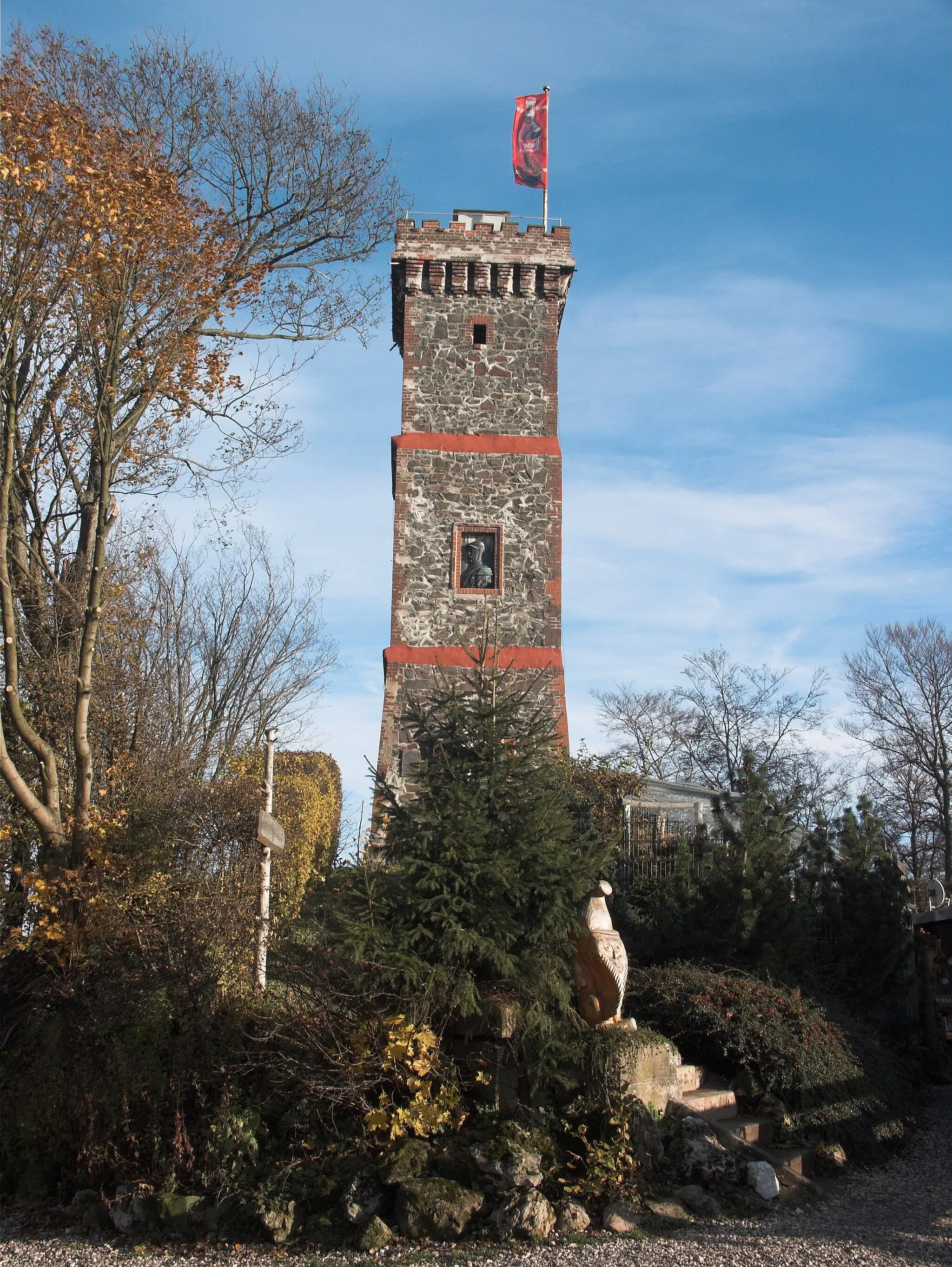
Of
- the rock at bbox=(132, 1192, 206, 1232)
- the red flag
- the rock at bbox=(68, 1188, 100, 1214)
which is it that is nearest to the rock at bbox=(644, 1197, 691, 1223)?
the rock at bbox=(132, 1192, 206, 1232)

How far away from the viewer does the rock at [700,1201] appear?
7.26 meters

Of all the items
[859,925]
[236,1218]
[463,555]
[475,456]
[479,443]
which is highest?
[479,443]

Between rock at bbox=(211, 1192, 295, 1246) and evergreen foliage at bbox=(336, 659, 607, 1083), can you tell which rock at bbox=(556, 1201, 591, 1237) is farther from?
rock at bbox=(211, 1192, 295, 1246)

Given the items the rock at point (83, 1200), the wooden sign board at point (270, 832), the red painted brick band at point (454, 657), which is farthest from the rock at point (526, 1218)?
the red painted brick band at point (454, 657)

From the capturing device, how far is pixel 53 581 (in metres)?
12.2

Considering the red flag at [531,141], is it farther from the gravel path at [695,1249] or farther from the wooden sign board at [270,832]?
the gravel path at [695,1249]

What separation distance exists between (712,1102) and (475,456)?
11.1 meters

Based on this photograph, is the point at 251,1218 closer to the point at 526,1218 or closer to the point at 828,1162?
the point at 526,1218

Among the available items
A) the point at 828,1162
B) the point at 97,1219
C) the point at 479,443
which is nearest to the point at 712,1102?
→ the point at 828,1162

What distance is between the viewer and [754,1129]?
8.51 m

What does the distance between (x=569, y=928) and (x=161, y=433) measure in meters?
7.33

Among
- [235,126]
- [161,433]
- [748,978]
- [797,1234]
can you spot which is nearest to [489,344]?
[235,126]

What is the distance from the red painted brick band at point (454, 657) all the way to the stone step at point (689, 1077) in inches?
324

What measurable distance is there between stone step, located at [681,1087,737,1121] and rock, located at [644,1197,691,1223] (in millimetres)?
1143
